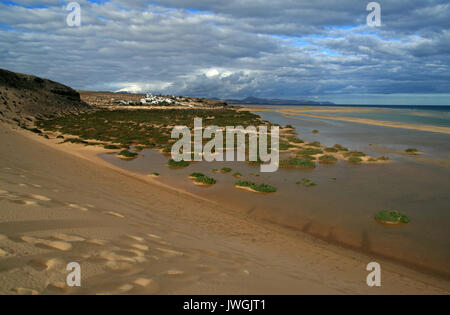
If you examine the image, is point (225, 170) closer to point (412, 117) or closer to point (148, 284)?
point (148, 284)

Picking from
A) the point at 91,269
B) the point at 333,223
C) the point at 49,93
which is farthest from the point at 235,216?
the point at 49,93

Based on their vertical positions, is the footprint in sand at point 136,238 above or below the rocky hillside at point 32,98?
below

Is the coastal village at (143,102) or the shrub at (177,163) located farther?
the coastal village at (143,102)

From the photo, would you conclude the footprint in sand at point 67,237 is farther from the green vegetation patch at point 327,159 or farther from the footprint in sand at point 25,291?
the green vegetation patch at point 327,159

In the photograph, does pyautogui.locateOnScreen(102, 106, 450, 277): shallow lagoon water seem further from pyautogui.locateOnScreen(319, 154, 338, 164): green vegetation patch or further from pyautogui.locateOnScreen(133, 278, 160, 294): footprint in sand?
pyautogui.locateOnScreen(133, 278, 160, 294): footprint in sand

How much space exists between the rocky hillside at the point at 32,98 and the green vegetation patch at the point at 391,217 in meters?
40.6

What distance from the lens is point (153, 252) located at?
4.97 m

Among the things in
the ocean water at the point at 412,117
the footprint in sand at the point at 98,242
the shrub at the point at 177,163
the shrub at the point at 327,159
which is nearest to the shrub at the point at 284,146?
the shrub at the point at 327,159

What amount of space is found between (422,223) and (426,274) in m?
3.36

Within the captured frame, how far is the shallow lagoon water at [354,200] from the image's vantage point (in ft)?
26.5

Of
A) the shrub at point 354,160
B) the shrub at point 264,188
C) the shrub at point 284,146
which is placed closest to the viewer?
the shrub at point 264,188

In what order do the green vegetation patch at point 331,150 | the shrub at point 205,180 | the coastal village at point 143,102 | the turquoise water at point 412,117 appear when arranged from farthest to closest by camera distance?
the coastal village at point 143,102
the turquoise water at point 412,117
the green vegetation patch at point 331,150
the shrub at point 205,180

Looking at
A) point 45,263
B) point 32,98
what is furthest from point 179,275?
point 32,98

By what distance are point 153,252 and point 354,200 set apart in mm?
9442
